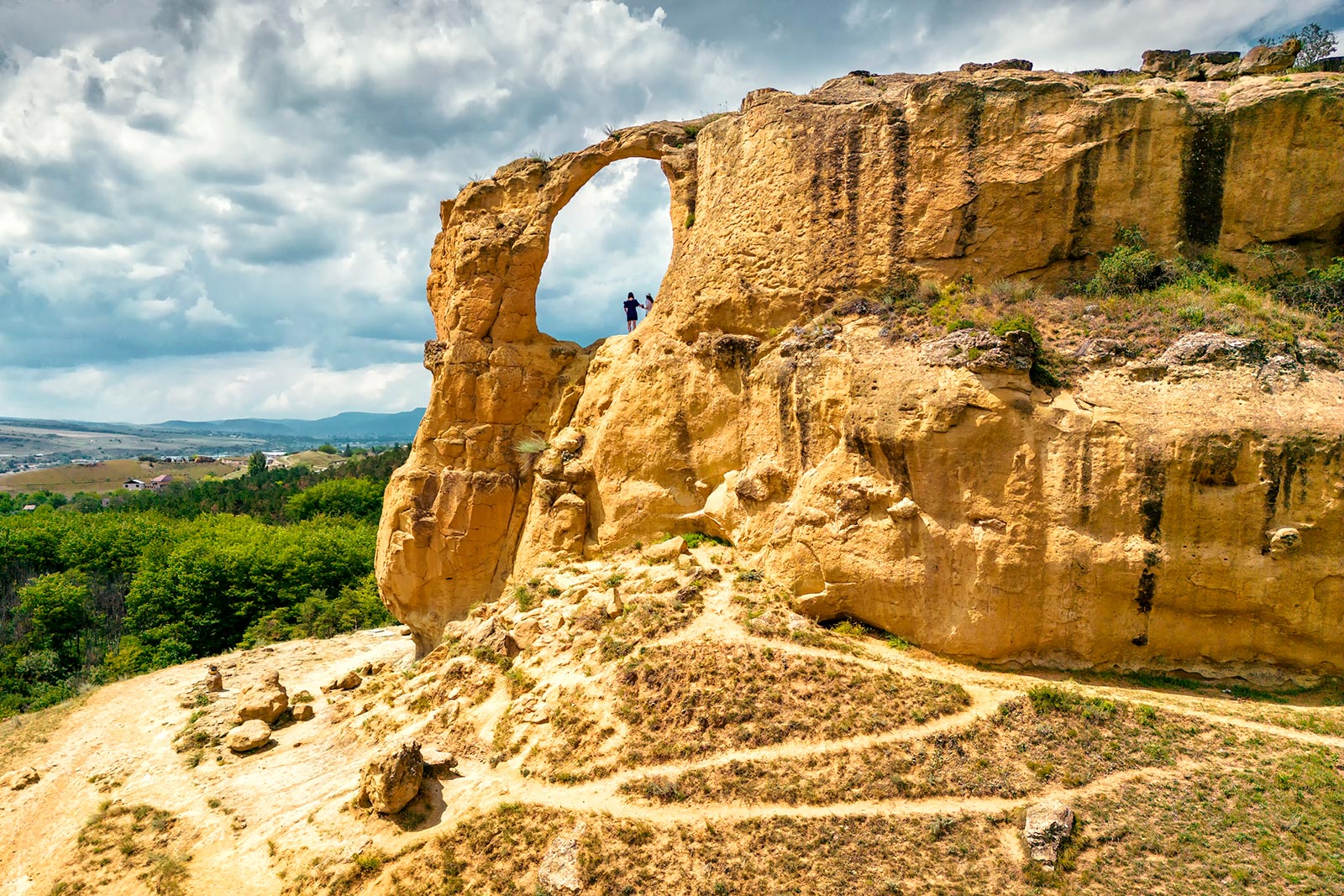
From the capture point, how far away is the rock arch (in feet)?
73.6

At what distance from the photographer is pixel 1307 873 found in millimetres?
9547

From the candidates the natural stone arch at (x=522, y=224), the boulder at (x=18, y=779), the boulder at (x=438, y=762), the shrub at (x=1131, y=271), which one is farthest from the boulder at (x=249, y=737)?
the shrub at (x=1131, y=271)

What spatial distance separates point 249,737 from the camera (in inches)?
702

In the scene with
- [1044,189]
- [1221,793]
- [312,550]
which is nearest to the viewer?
[1221,793]

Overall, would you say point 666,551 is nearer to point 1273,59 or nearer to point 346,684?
point 346,684

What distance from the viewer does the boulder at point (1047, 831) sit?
33.4 feet

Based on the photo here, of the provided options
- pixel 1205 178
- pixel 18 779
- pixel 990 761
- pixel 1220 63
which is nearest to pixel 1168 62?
pixel 1220 63

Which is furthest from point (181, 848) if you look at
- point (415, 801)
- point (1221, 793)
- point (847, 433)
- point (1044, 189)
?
point (1044, 189)

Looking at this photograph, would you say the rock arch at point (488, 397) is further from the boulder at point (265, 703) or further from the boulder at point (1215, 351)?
the boulder at point (1215, 351)

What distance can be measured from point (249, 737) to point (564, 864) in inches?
445

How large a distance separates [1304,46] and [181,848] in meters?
31.4

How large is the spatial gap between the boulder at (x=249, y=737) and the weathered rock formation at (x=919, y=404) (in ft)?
18.2

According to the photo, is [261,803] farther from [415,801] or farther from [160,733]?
[160,733]

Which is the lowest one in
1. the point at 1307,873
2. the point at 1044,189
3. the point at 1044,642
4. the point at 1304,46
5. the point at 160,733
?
the point at 160,733
